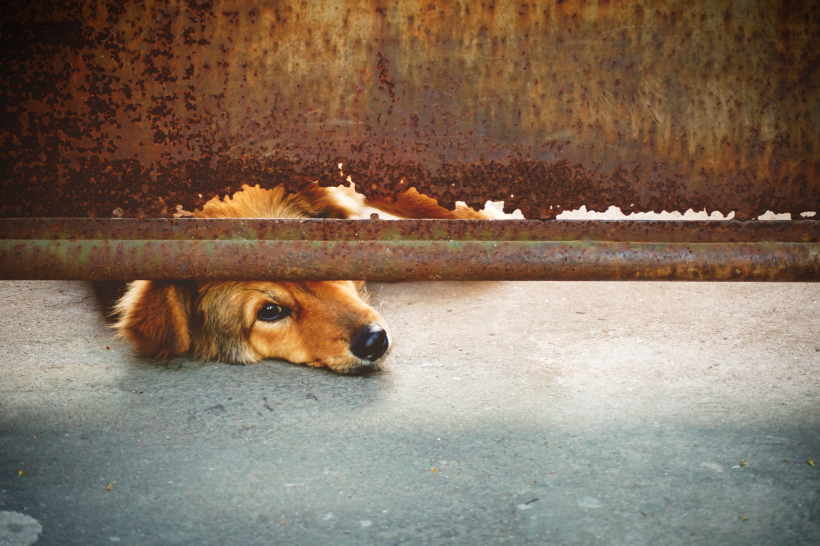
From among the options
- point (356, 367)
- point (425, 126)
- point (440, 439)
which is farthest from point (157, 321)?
point (425, 126)

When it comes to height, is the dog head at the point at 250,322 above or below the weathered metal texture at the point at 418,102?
below

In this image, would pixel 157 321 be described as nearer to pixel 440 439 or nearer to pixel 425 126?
pixel 440 439

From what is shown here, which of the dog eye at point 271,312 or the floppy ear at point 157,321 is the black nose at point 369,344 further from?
the floppy ear at point 157,321

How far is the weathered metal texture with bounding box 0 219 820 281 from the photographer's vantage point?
1.58 metres

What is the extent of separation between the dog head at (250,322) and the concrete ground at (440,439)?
0.10 m

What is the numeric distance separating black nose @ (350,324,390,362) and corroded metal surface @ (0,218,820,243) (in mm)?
946

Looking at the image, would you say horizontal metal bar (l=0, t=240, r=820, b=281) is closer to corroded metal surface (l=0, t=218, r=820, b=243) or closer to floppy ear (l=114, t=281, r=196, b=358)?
corroded metal surface (l=0, t=218, r=820, b=243)

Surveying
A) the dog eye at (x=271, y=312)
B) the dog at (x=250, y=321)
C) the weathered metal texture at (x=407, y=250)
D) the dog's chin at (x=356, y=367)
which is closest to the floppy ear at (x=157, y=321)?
the dog at (x=250, y=321)

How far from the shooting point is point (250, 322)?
2.75 metres

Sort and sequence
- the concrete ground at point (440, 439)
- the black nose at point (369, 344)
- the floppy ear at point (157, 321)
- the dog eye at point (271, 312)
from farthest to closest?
the dog eye at point (271, 312), the floppy ear at point (157, 321), the black nose at point (369, 344), the concrete ground at point (440, 439)

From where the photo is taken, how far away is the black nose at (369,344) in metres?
2.49

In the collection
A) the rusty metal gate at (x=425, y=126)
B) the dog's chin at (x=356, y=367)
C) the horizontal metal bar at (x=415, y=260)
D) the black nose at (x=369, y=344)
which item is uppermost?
the rusty metal gate at (x=425, y=126)

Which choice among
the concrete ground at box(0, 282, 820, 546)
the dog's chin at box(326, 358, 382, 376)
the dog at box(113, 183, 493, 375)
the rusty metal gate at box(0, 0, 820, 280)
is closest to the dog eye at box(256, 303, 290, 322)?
the dog at box(113, 183, 493, 375)

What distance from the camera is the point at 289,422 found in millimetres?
2049
